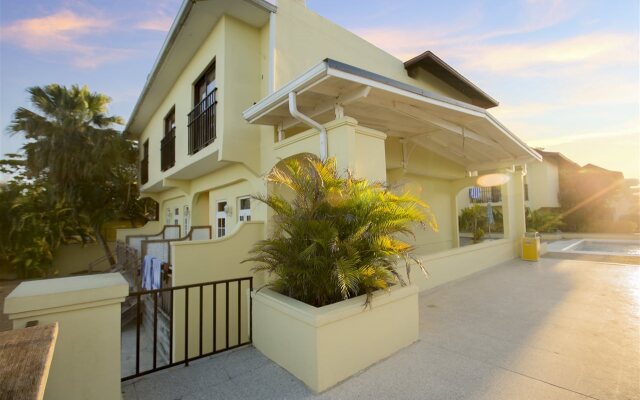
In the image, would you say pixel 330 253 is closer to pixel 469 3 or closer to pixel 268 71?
pixel 268 71

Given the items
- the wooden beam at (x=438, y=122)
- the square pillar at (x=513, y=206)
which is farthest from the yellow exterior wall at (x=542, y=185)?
the wooden beam at (x=438, y=122)

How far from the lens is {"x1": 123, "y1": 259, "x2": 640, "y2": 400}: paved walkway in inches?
116

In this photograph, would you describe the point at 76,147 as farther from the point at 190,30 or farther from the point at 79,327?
Answer: the point at 79,327

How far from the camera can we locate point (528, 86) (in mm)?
7832

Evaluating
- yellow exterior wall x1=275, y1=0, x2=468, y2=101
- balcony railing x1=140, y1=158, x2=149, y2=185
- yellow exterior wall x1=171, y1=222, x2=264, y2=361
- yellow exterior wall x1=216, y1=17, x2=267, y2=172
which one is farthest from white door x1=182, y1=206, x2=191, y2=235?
yellow exterior wall x1=275, y1=0, x2=468, y2=101

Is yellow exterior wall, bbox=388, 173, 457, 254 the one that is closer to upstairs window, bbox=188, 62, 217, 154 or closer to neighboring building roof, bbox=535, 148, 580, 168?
upstairs window, bbox=188, 62, 217, 154

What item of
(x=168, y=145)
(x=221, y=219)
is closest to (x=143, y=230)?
(x=168, y=145)

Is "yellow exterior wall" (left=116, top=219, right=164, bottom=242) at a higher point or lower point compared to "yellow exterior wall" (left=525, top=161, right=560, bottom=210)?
lower

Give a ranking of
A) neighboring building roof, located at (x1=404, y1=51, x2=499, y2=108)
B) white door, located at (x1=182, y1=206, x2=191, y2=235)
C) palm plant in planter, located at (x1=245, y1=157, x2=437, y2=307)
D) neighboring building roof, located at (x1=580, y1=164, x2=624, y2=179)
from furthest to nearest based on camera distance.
Answer: 1. neighboring building roof, located at (x1=580, y1=164, x2=624, y2=179)
2. white door, located at (x1=182, y1=206, x2=191, y2=235)
3. neighboring building roof, located at (x1=404, y1=51, x2=499, y2=108)
4. palm plant in planter, located at (x1=245, y1=157, x2=437, y2=307)

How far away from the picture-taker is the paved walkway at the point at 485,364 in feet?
9.64

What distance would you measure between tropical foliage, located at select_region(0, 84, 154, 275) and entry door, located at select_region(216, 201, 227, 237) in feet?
28.2

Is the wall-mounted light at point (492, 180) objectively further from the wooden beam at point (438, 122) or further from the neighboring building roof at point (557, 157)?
the neighboring building roof at point (557, 157)

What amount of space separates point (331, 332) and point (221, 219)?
27.3 ft

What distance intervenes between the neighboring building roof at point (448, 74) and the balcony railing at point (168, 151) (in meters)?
9.06
